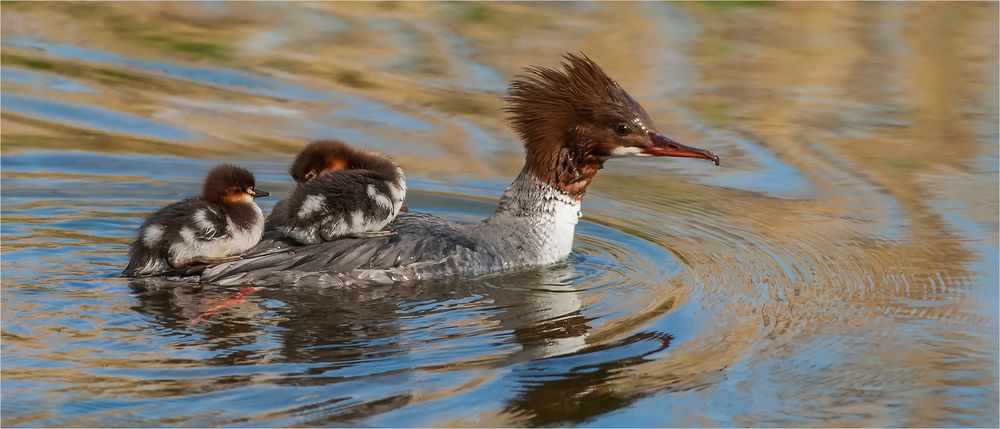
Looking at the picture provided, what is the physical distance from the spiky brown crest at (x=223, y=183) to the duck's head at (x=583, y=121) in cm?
166

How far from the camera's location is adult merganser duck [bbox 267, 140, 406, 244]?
7.74 m

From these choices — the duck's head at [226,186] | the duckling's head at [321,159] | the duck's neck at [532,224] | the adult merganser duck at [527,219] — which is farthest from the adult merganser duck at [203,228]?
→ the duck's neck at [532,224]

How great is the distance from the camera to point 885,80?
11.7 metres

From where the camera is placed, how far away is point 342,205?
776 cm

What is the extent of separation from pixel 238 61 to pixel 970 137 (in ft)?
20.4

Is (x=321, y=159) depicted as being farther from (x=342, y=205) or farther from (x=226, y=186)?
(x=226, y=186)

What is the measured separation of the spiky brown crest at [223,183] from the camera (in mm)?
7613

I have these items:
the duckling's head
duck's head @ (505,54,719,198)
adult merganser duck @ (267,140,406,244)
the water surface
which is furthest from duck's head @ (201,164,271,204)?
duck's head @ (505,54,719,198)

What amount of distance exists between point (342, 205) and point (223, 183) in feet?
2.14

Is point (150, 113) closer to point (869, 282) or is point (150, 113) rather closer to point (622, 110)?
point (622, 110)

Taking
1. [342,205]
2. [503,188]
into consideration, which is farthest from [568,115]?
[503,188]

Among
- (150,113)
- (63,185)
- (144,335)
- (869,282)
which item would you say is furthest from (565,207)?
(150,113)

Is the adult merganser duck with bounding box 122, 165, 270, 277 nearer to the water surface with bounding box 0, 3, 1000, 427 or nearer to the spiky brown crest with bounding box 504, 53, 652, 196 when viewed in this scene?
the water surface with bounding box 0, 3, 1000, 427

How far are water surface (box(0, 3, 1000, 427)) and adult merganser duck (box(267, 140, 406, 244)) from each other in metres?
0.38
